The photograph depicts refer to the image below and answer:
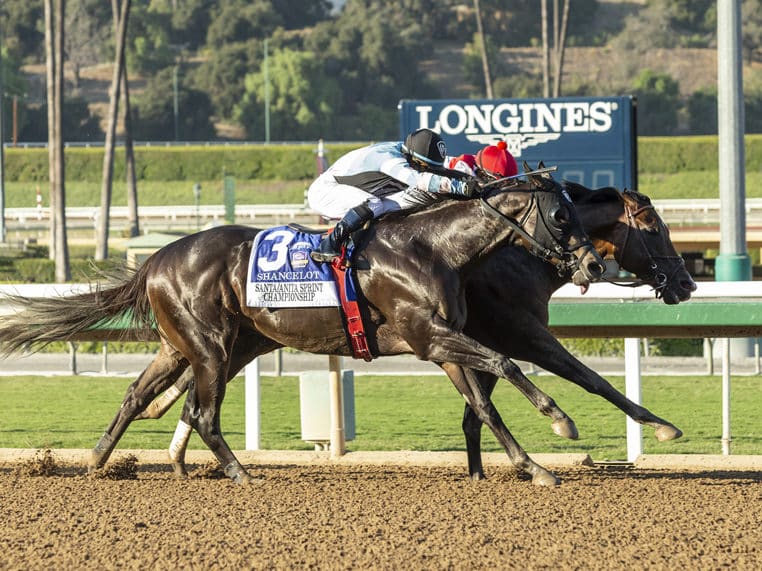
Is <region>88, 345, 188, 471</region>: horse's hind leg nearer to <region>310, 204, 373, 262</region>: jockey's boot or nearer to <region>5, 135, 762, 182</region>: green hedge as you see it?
<region>310, 204, 373, 262</region>: jockey's boot

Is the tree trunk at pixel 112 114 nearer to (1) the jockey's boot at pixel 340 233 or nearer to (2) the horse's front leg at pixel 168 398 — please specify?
(2) the horse's front leg at pixel 168 398

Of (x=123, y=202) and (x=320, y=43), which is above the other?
(x=320, y=43)

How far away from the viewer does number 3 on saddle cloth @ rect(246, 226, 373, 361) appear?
5441mm

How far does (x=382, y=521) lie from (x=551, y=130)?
35.2 ft

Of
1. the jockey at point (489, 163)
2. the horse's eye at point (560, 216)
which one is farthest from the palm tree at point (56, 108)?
the horse's eye at point (560, 216)

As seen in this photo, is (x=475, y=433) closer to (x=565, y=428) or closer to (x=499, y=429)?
(x=499, y=429)

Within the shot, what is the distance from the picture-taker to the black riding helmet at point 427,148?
548 centimetres

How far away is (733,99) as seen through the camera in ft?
36.7

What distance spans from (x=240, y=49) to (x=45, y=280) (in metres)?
41.9

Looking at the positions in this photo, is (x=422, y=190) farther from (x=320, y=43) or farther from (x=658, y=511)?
(x=320, y=43)

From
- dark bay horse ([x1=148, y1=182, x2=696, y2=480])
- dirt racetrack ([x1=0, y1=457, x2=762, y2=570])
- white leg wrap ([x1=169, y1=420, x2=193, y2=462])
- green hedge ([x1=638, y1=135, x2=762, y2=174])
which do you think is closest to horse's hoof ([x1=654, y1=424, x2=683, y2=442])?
dirt racetrack ([x1=0, y1=457, x2=762, y2=570])

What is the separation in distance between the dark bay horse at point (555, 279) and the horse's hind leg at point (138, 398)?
55.4 inches

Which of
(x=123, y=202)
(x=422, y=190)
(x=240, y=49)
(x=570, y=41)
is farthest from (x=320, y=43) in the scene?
(x=422, y=190)

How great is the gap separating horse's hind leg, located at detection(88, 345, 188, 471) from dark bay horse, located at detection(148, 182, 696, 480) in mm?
1408
